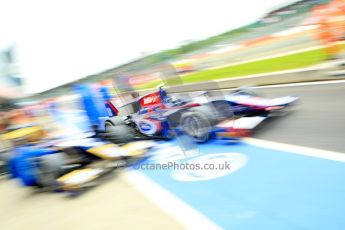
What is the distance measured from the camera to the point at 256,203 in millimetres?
3674

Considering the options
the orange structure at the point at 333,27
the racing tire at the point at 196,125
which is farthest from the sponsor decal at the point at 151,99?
the orange structure at the point at 333,27

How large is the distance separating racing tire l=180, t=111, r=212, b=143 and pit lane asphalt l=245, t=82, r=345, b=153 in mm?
909

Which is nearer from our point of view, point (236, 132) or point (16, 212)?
point (16, 212)

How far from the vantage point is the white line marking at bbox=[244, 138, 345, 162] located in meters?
4.36

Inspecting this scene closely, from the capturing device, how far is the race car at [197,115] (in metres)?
5.98

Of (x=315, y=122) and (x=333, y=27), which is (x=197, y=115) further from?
(x=333, y=27)

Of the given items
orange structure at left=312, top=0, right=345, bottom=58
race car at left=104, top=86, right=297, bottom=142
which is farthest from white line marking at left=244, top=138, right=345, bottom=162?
orange structure at left=312, top=0, right=345, bottom=58

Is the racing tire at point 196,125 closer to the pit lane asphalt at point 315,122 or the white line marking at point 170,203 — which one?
the pit lane asphalt at point 315,122

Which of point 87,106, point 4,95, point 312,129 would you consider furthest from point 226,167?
point 4,95

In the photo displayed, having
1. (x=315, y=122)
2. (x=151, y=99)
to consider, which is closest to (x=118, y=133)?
(x=151, y=99)

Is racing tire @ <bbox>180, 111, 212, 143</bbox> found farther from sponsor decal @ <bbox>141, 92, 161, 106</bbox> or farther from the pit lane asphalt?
the pit lane asphalt

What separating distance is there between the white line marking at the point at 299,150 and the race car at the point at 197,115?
11.5 inches

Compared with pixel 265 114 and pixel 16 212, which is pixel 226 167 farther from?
pixel 16 212

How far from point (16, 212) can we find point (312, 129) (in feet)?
16.4
